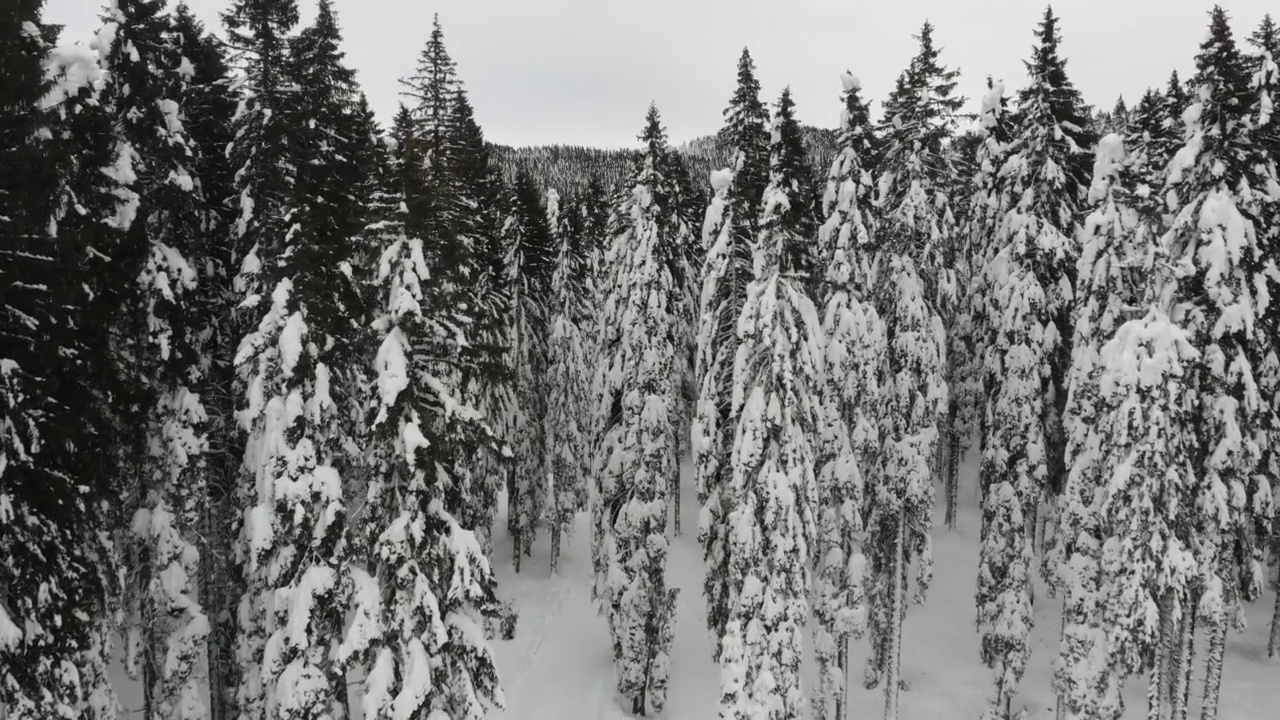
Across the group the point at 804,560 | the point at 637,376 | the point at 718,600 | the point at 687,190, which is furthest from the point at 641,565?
the point at 687,190

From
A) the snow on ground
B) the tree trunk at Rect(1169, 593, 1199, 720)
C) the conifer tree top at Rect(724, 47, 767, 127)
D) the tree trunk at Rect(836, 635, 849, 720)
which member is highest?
the conifer tree top at Rect(724, 47, 767, 127)

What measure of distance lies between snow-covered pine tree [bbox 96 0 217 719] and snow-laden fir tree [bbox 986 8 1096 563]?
74.2ft

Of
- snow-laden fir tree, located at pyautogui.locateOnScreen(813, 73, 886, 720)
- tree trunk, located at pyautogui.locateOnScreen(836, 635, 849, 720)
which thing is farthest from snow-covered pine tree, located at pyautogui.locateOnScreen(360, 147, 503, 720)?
tree trunk, located at pyautogui.locateOnScreen(836, 635, 849, 720)

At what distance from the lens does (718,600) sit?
19.2 meters

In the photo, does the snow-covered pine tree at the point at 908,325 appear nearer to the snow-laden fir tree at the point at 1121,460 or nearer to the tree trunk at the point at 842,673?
the tree trunk at the point at 842,673

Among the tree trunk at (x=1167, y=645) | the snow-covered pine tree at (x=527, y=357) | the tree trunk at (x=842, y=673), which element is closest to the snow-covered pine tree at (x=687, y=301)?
the snow-covered pine tree at (x=527, y=357)

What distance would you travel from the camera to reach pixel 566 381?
3177 centimetres

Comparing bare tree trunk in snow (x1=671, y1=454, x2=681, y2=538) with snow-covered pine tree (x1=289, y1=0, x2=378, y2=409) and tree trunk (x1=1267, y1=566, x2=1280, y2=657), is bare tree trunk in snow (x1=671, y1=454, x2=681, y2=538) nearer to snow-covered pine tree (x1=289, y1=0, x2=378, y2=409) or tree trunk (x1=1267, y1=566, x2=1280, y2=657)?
tree trunk (x1=1267, y1=566, x2=1280, y2=657)

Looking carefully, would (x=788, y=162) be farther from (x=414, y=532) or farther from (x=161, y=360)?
(x=161, y=360)

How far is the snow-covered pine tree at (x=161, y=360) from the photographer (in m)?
14.0

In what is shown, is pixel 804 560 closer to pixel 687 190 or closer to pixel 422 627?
pixel 422 627

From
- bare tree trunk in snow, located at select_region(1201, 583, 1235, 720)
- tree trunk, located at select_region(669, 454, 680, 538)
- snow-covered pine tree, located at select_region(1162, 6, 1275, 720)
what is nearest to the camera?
snow-covered pine tree, located at select_region(1162, 6, 1275, 720)

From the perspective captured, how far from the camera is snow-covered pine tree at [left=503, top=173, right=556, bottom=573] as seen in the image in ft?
99.5

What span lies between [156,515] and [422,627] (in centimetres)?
590
